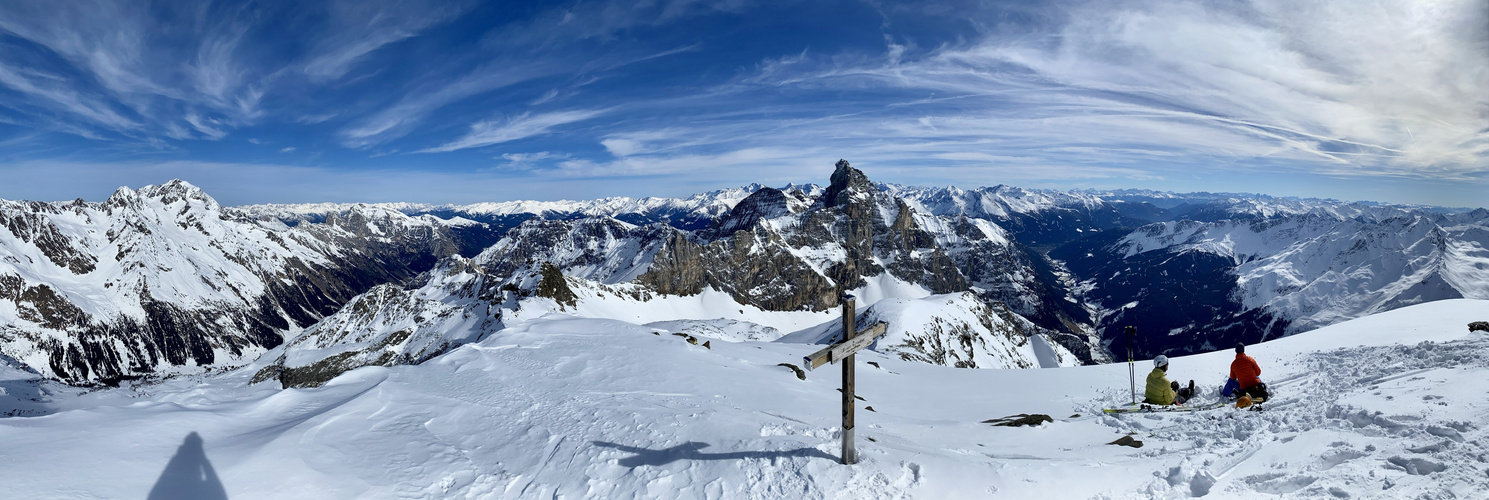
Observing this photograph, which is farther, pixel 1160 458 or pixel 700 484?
pixel 1160 458

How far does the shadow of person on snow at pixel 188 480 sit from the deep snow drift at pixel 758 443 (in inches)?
2.0

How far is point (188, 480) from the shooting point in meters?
8.84

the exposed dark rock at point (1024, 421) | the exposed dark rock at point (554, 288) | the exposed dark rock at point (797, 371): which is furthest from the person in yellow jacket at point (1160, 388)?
the exposed dark rock at point (554, 288)

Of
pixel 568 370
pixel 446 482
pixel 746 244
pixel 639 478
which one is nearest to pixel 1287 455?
pixel 639 478

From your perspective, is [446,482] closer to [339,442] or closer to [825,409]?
[339,442]

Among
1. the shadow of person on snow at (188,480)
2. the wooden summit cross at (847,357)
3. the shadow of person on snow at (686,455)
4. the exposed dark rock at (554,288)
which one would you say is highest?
the exposed dark rock at (554,288)

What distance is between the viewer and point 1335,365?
15469 millimetres

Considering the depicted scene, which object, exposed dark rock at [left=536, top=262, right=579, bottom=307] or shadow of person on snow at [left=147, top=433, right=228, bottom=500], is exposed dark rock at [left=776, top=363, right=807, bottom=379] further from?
exposed dark rock at [left=536, top=262, right=579, bottom=307]

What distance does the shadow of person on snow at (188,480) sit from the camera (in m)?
8.38

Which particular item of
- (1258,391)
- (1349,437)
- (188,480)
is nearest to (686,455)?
(188,480)

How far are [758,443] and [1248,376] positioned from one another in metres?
13.4

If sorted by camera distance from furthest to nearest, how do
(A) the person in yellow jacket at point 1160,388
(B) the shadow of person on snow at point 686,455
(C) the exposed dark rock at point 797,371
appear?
(C) the exposed dark rock at point 797,371 < (A) the person in yellow jacket at point 1160,388 < (B) the shadow of person on snow at point 686,455

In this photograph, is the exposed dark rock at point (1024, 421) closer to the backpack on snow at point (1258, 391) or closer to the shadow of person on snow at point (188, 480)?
the backpack on snow at point (1258, 391)

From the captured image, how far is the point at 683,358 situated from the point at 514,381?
742cm
